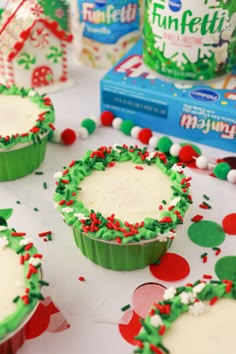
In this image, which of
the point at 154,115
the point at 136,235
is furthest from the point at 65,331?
the point at 154,115

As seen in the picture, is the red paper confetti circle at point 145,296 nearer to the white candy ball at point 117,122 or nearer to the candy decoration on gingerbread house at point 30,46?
the white candy ball at point 117,122

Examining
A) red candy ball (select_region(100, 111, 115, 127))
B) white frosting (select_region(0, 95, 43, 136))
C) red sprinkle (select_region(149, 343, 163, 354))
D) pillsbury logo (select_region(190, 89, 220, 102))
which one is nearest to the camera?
red sprinkle (select_region(149, 343, 163, 354))

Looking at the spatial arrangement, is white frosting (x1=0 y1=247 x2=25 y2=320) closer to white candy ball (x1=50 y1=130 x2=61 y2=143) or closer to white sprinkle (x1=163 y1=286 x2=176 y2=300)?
white sprinkle (x1=163 y1=286 x2=176 y2=300)

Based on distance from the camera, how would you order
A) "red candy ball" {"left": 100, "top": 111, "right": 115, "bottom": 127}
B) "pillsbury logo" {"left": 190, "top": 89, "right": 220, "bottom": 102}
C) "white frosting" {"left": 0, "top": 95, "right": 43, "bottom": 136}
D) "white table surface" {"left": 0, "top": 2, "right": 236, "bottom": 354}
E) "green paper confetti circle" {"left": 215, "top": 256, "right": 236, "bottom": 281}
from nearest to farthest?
"white table surface" {"left": 0, "top": 2, "right": 236, "bottom": 354}
"green paper confetti circle" {"left": 215, "top": 256, "right": 236, "bottom": 281}
"white frosting" {"left": 0, "top": 95, "right": 43, "bottom": 136}
"pillsbury logo" {"left": 190, "top": 89, "right": 220, "bottom": 102}
"red candy ball" {"left": 100, "top": 111, "right": 115, "bottom": 127}

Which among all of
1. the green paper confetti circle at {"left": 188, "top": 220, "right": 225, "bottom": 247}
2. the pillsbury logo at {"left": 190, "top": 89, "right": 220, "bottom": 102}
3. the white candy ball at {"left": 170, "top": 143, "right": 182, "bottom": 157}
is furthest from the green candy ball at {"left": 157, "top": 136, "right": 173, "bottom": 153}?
the green paper confetti circle at {"left": 188, "top": 220, "right": 225, "bottom": 247}

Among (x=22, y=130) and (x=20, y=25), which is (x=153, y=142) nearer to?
(x=22, y=130)

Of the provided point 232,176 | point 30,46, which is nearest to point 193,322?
point 232,176

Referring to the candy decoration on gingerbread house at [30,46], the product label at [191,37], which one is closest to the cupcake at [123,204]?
the product label at [191,37]
